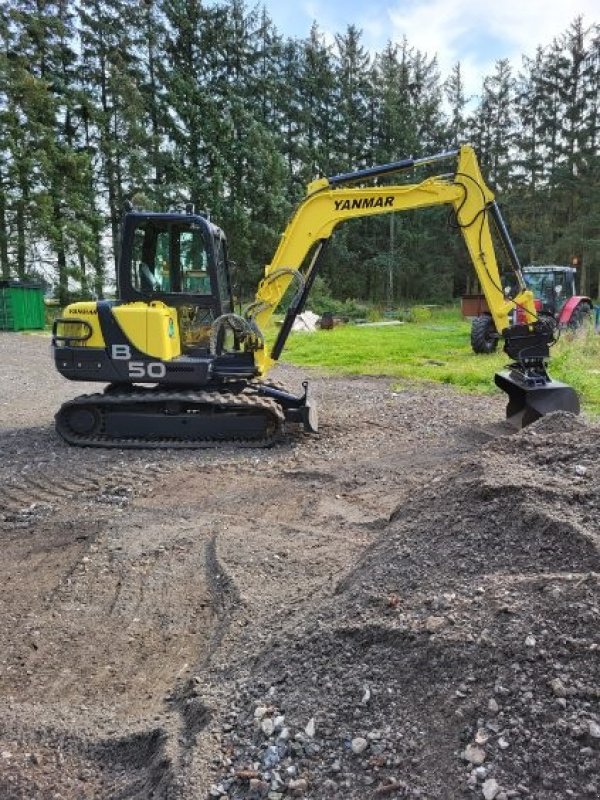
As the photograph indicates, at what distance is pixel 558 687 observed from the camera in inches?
85.1

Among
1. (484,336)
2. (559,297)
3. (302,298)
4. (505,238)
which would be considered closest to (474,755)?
(302,298)

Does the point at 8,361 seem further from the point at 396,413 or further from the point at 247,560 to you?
the point at 247,560

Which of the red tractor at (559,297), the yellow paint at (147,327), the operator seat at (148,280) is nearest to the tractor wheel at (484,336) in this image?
the red tractor at (559,297)

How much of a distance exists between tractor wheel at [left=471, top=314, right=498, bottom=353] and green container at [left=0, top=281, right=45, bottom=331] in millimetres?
15997

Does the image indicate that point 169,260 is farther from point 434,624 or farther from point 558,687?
point 558,687

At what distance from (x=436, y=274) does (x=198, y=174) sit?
15.2m

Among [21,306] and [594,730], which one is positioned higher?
[21,306]

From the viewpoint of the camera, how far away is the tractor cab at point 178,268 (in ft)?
24.2

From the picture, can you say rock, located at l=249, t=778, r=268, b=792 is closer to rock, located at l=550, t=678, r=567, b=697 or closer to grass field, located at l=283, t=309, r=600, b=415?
rock, located at l=550, t=678, r=567, b=697

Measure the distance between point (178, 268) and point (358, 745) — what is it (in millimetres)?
6168

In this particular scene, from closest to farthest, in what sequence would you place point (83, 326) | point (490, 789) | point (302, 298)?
point (490, 789)
point (83, 326)
point (302, 298)

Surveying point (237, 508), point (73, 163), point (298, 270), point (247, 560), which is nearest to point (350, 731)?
point (247, 560)

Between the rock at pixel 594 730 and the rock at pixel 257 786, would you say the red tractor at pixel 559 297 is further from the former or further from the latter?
the rock at pixel 257 786

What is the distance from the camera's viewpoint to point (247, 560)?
13.8ft
